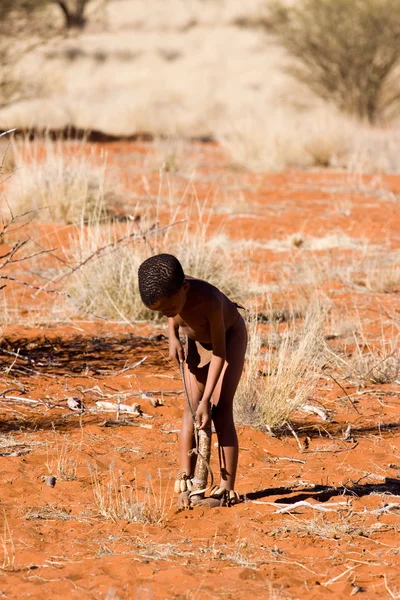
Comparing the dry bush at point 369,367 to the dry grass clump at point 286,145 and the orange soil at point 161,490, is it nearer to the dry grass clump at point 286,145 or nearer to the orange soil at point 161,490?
the orange soil at point 161,490

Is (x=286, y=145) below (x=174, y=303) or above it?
below

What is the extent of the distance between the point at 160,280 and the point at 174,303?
11cm

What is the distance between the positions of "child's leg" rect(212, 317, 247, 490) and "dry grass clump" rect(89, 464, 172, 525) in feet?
0.99

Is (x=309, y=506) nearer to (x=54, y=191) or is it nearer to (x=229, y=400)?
(x=229, y=400)

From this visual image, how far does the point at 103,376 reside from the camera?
5.98m

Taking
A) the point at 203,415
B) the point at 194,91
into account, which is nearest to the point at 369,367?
the point at 203,415

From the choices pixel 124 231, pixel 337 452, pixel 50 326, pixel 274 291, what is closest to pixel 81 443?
pixel 337 452

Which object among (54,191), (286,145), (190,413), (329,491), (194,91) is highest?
(190,413)

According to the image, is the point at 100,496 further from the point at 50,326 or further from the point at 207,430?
the point at 50,326

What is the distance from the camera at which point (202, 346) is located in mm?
3967

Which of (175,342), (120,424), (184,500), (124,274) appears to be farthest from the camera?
(124,274)

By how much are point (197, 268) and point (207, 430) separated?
3.86m

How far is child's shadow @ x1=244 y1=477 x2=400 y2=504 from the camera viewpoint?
4200 mm

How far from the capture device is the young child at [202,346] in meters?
3.54
